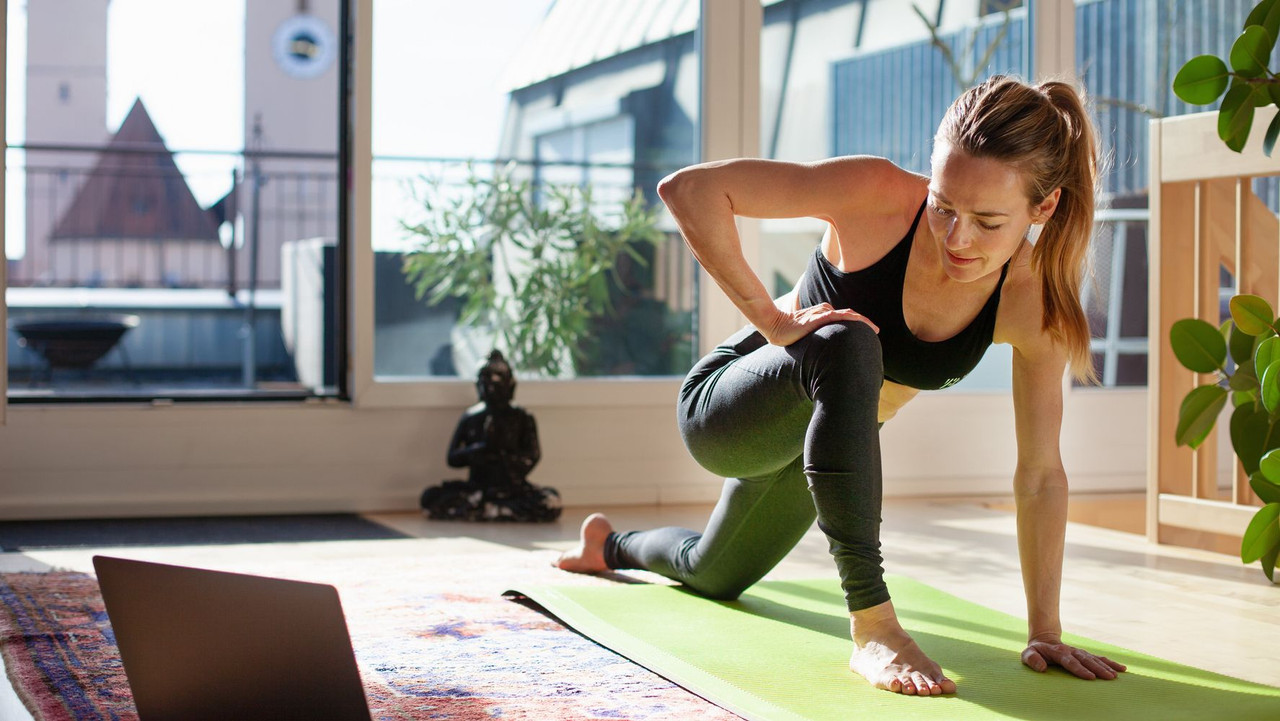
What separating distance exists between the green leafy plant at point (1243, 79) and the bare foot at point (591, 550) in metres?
1.37

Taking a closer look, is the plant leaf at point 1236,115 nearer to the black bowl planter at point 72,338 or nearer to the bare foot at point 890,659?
the bare foot at point 890,659

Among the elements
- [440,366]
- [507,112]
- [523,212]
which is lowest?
[440,366]

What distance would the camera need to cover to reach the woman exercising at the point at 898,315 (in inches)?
64.3

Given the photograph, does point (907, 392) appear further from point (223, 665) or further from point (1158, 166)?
point (1158, 166)

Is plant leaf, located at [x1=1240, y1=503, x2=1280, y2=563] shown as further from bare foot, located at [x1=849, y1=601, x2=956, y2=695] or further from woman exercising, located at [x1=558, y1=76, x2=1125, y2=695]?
bare foot, located at [x1=849, y1=601, x2=956, y2=695]

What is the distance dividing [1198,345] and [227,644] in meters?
1.76

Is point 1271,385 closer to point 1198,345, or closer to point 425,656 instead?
point 1198,345

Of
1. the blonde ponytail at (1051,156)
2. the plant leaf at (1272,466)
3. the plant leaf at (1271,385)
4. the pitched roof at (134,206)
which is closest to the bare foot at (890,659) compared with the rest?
the blonde ponytail at (1051,156)

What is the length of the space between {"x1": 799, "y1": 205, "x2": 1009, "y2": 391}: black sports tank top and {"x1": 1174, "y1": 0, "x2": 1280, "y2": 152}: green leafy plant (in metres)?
0.48

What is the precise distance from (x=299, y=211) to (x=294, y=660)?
7.46m

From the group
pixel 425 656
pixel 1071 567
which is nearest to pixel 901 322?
pixel 425 656

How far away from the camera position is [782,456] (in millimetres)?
1896

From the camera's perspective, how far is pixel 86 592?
229 cm

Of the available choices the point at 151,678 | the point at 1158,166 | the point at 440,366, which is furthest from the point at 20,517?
the point at 1158,166
